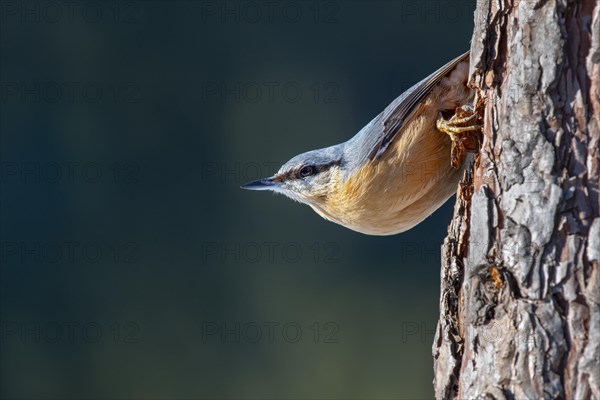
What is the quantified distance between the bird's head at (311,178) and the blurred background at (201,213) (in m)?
2.39

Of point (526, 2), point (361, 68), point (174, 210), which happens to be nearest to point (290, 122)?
point (361, 68)

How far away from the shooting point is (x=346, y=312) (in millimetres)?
6371

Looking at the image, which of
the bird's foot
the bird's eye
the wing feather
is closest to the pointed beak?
the bird's eye

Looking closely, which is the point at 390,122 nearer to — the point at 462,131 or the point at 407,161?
the point at 407,161

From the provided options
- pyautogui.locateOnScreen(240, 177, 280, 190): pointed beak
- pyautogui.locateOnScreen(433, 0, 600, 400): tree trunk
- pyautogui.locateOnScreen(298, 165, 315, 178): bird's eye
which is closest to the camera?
pyautogui.locateOnScreen(433, 0, 600, 400): tree trunk

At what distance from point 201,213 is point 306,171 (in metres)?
2.77

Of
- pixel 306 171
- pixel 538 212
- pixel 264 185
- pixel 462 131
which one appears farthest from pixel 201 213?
pixel 538 212

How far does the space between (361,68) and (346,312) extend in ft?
6.42

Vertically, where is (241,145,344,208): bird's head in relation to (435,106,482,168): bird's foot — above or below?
below

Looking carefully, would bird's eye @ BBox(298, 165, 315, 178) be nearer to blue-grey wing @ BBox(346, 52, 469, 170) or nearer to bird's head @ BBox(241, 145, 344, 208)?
bird's head @ BBox(241, 145, 344, 208)

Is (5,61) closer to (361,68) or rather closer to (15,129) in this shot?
(15,129)

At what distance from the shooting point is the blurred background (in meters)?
6.27

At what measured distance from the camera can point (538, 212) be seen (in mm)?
2068

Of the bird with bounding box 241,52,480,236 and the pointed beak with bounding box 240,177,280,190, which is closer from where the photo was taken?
the bird with bounding box 241,52,480,236
